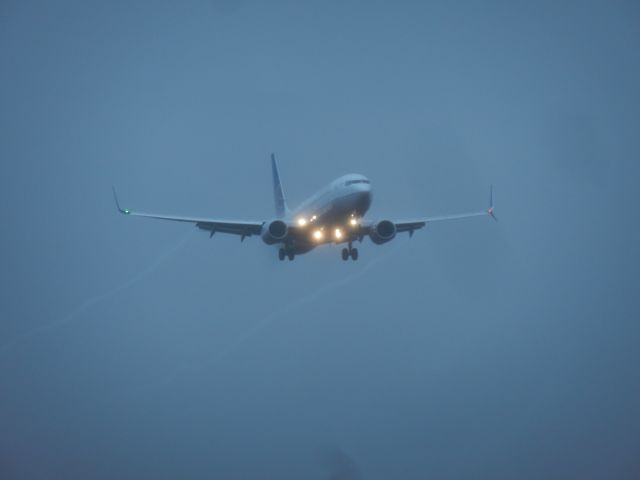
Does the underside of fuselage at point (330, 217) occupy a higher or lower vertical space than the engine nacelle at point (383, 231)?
higher

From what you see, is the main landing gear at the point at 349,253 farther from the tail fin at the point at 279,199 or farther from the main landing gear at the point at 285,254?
the tail fin at the point at 279,199

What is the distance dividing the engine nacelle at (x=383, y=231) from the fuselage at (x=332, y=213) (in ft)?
5.23

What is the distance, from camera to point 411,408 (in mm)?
121688

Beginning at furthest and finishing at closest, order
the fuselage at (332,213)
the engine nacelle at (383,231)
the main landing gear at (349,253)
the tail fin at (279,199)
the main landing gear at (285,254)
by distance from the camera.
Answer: the tail fin at (279,199), the main landing gear at (349,253), the main landing gear at (285,254), the engine nacelle at (383,231), the fuselage at (332,213)

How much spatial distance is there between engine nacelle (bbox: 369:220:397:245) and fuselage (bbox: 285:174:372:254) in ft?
5.23

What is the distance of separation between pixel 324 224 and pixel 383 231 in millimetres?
4627

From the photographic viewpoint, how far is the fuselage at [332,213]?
44344 mm

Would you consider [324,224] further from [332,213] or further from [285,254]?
[285,254]

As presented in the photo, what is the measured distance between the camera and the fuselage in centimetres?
4434

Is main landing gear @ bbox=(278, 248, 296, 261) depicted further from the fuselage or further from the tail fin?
the tail fin

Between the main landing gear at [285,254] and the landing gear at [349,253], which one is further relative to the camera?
the landing gear at [349,253]

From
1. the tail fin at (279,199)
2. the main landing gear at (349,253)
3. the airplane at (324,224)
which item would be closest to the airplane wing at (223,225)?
the airplane at (324,224)

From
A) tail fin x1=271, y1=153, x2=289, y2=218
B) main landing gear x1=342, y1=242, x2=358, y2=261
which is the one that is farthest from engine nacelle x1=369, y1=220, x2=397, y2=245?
tail fin x1=271, y1=153, x2=289, y2=218

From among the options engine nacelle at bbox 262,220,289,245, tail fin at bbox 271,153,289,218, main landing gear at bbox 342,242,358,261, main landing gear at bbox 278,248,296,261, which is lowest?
main landing gear at bbox 342,242,358,261
